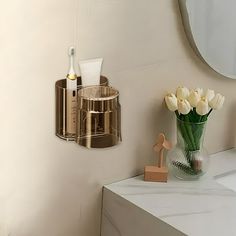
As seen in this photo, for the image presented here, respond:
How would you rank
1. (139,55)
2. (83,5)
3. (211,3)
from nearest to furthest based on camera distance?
(83,5)
(139,55)
(211,3)

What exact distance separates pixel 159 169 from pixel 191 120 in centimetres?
15

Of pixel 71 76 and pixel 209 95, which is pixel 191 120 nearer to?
pixel 209 95

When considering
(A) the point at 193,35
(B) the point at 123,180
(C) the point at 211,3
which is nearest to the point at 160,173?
(B) the point at 123,180

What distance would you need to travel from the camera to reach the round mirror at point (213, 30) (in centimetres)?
152

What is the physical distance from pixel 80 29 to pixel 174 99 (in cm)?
32

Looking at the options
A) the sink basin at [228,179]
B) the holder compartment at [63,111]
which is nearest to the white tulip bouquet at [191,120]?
the sink basin at [228,179]

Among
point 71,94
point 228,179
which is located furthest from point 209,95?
point 71,94

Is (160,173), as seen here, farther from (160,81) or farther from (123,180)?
(160,81)

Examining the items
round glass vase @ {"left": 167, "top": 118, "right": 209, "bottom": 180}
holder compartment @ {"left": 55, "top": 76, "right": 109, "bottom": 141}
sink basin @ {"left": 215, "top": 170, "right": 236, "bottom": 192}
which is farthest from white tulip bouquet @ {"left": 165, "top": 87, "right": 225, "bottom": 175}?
holder compartment @ {"left": 55, "top": 76, "right": 109, "bottom": 141}

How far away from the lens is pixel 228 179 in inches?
64.2

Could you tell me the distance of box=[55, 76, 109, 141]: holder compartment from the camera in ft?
4.35

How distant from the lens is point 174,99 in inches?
58.9

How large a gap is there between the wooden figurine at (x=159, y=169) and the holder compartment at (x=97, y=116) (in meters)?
0.13

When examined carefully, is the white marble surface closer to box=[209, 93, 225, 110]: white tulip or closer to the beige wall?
the beige wall
